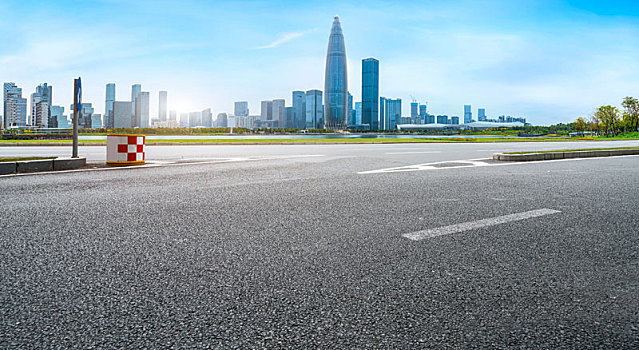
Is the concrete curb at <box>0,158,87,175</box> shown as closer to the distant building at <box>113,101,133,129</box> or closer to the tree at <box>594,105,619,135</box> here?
the tree at <box>594,105,619,135</box>

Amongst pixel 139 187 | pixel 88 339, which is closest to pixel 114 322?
pixel 88 339

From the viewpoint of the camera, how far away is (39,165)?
391 inches

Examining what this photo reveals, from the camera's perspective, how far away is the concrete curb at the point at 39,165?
31.0 ft

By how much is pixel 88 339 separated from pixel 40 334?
0.80 feet

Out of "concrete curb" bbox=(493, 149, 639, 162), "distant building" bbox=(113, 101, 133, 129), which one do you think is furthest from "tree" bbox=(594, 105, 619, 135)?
"distant building" bbox=(113, 101, 133, 129)

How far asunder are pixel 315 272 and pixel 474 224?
89.1 inches

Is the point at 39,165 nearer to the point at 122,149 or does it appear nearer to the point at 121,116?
the point at 122,149

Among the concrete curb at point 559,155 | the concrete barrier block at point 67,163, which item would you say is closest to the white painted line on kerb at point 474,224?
the concrete curb at point 559,155

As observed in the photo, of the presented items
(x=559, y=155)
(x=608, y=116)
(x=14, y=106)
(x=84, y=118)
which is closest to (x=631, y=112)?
(x=608, y=116)

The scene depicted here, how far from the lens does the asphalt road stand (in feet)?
7.22

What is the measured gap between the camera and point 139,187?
7277 mm

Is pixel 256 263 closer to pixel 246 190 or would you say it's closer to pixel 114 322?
pixel 114 322

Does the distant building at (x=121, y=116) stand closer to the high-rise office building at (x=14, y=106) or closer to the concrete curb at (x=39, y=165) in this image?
the high-rise office building at (x=14, y=106)

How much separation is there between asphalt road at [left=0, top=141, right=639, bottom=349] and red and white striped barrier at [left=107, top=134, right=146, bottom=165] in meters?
5.30
